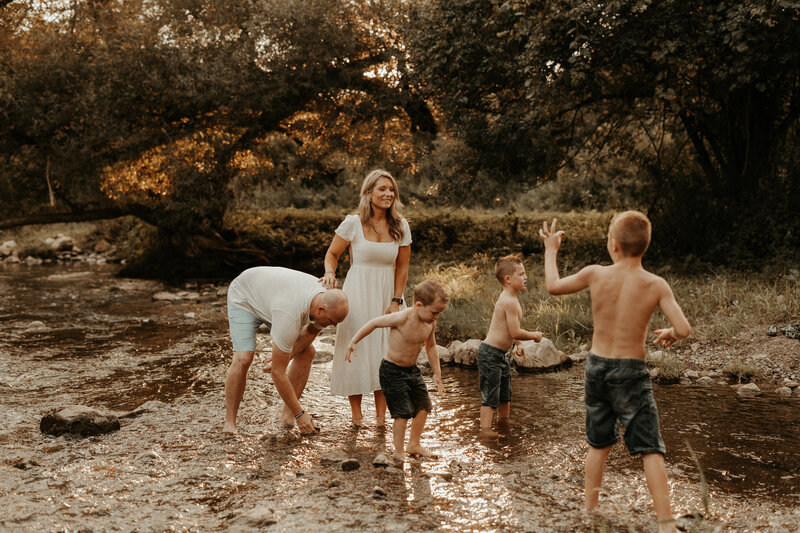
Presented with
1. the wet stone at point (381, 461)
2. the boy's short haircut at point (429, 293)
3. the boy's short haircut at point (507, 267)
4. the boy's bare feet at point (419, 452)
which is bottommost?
the boy's bare feet at point (419, 452)

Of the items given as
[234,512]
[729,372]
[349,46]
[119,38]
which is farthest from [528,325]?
[119,38]

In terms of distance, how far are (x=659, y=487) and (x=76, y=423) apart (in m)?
4.26

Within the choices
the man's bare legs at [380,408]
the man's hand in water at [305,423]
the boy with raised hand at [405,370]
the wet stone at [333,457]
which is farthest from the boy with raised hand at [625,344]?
the man's hand in water at [305,423]

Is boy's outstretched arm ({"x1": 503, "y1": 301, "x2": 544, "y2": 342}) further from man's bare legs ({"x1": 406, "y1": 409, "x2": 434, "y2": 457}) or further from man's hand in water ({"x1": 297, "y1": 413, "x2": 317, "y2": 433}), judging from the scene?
man's hand in water ({"x1": 297, "y1": 413, "x2": 317, "y2": 433})

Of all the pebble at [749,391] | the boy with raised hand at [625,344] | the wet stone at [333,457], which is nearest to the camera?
the boy with raised hand at [625,344]

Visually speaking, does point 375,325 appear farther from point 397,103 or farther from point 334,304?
point 397,103

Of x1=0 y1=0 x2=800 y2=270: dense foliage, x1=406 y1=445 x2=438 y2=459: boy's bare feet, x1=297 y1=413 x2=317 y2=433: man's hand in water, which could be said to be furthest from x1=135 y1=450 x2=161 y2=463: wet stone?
x1=0 y1=0 x2=800 y2=270: dense foliage

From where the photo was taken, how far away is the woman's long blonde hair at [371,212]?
5301mm

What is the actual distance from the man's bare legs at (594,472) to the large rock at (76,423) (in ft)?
12.3

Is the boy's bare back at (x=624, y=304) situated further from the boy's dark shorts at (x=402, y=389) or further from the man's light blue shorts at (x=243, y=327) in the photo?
the man's light blue shorts at (x=243, y=327)

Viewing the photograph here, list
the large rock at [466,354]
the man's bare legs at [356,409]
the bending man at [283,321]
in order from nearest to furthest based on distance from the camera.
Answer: the bending man at [283,321] → the man's bare legs at [356,409] → the large rock at [466,354]

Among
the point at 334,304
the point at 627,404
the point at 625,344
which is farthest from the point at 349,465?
the point at 625,344

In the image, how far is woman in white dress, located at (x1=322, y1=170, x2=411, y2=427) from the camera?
5312 millimetres

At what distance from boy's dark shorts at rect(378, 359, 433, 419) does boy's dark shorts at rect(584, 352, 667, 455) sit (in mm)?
1406
